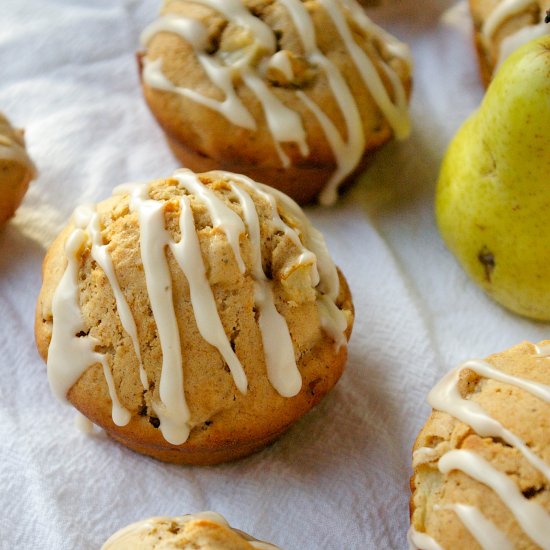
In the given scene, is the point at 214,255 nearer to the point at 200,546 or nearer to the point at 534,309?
the point at 200,546

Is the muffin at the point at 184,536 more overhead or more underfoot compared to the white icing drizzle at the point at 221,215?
more underfoot

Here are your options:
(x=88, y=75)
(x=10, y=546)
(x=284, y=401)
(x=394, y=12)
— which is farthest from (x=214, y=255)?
(x=394, y=12)

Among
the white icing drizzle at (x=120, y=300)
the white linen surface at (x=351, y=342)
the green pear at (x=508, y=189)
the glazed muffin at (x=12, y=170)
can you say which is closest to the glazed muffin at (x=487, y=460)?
the white linen surface at (x=351, y=342)

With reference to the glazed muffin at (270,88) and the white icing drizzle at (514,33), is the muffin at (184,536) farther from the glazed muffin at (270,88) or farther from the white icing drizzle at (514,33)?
the white icing drizzle at (514,33)

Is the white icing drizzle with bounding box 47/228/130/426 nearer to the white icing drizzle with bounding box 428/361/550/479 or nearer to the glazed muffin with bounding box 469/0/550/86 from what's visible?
the white icing drizzle with bounding box 428/361/550/479

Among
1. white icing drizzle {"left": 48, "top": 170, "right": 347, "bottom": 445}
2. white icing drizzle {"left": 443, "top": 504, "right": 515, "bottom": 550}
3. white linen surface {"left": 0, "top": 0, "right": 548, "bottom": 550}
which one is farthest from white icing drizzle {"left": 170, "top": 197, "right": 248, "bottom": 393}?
white icing drizzle {"left": 443, "top": 504, "right": 515, "bottom": 550}

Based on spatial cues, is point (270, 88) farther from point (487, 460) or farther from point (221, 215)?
point (487, 460)

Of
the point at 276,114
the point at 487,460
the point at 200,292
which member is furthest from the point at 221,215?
the point at 487,460
